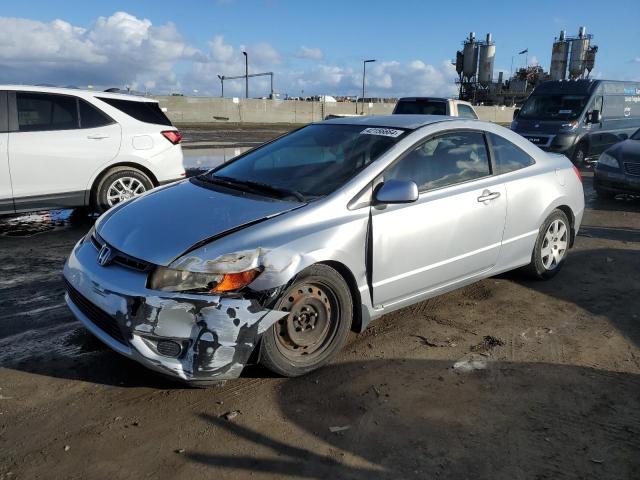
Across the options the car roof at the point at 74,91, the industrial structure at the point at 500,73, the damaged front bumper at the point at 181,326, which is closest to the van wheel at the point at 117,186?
the car roof at the point at 74,91

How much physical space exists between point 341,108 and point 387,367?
4131cm

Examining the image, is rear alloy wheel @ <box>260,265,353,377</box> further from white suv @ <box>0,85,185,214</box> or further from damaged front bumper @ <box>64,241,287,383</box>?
white suv @ <box>0,85,185,214</box>

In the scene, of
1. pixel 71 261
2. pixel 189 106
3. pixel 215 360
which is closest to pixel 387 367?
pixel 215 360

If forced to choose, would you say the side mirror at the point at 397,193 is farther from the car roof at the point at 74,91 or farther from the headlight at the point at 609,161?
the headlight at the point at 609,161

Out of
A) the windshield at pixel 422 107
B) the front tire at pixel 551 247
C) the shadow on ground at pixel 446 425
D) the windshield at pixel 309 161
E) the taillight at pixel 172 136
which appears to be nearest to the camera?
the shadow on ground at pixel 446 425

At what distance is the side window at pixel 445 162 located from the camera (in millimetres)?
3914

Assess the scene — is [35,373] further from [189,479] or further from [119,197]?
[119,197]

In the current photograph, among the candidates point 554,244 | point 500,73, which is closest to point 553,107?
point 554,244

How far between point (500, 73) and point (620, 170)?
67958mm

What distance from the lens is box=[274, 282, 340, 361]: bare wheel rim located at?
3.22 m

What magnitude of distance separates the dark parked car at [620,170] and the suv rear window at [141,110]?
24.3 feet

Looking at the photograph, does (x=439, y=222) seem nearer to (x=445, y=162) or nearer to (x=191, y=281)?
(x=445, y=162)

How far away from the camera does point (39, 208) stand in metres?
6.52

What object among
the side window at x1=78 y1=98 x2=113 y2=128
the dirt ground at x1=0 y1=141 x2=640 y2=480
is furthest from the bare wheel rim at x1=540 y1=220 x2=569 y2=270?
the side window at x1=78 y1=98 x2=113 y2=128
